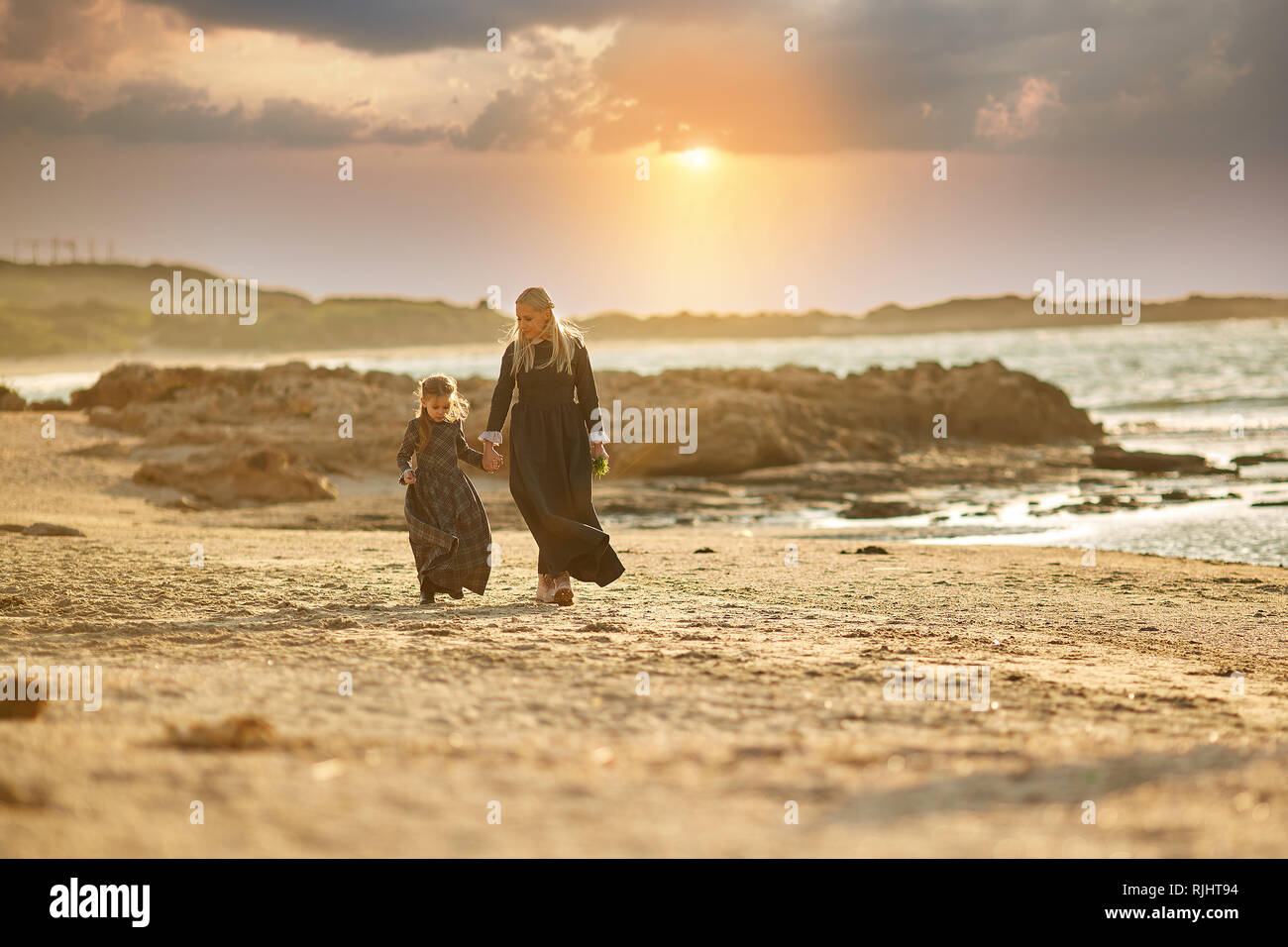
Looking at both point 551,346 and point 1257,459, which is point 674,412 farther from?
point 551,346

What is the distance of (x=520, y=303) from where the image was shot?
711 cm

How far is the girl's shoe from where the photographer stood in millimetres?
6953

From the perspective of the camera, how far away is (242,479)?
49.2 feet

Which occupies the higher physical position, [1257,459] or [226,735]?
[1257,459]

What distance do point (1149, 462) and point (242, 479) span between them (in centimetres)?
1465

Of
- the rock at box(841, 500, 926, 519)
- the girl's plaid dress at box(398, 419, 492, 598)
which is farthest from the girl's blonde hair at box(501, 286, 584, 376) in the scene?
the rock at box(841, 500, 926, 519)

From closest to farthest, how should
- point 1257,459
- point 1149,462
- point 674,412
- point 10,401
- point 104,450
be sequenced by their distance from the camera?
point 104,450 < point 1149,462 < point 1257,459 < point 674,412 < point 10,401

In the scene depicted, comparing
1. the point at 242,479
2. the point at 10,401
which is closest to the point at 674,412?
the point at 242,479

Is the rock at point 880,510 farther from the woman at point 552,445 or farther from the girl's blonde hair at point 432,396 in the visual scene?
the girl's blonde hair at point 432,396

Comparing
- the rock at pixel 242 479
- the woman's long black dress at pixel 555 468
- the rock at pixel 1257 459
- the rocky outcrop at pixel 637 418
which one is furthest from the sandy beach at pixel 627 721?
the rock at pixel 1257 459

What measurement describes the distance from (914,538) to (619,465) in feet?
24.5

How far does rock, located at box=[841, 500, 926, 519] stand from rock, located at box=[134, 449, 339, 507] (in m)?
6.85

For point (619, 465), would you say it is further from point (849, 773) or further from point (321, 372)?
point (849, 773)
